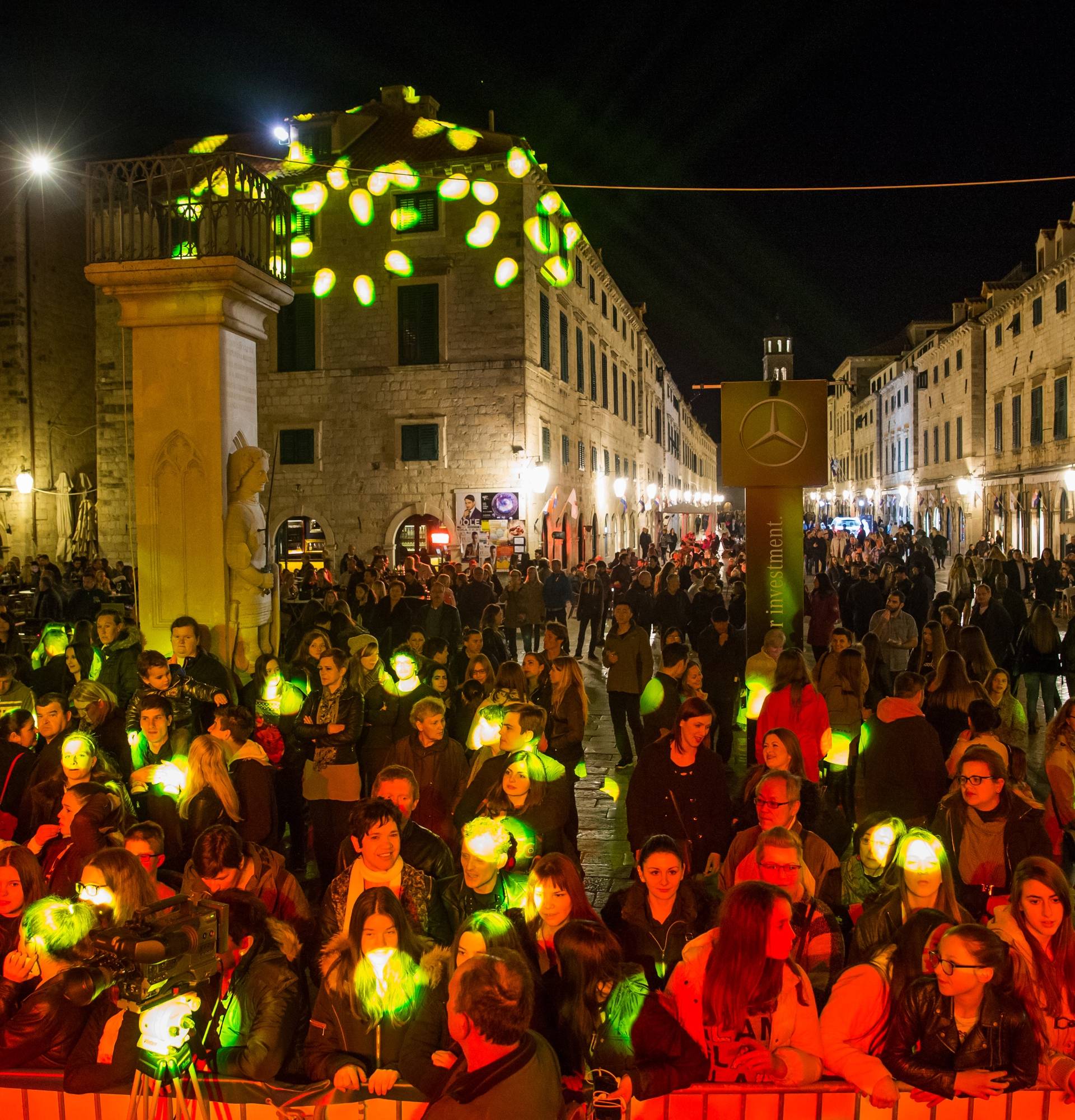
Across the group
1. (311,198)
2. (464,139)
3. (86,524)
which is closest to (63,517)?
(86,524)

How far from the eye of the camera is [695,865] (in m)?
5.13

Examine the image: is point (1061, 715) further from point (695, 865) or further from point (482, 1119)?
point (482, 1119)

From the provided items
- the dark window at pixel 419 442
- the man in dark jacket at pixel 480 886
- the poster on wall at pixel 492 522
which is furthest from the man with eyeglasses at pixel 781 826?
the dark window at pixel 419 442

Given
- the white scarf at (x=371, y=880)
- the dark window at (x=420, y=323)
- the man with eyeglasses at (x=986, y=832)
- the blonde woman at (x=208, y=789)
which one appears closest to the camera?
the white scarf at (x=371, y=880)

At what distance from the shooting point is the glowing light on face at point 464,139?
23828 mm

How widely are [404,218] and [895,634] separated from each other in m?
18.4

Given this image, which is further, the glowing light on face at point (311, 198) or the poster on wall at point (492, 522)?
the glowing light on face at point (311, 198)

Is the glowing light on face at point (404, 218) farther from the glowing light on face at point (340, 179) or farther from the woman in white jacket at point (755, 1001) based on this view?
the woman in white jacket at point (755, 1001)

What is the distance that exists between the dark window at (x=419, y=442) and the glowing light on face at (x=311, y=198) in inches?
230

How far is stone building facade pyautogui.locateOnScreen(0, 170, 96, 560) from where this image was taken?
81.6 ft

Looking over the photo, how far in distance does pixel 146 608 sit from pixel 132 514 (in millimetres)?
17342

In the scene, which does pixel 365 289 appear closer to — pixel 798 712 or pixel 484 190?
pixel 484 190

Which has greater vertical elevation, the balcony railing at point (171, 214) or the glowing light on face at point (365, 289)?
the glowing light on face at point (365, 289)

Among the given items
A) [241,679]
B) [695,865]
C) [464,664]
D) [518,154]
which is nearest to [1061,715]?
[695,865]
